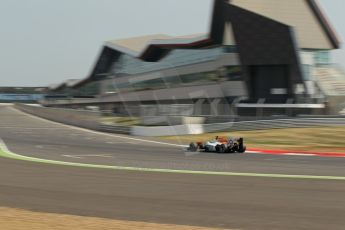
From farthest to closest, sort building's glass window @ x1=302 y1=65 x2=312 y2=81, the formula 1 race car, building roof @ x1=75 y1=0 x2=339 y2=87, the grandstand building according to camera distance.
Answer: building roof @ x1=75 y1=0 x2=339 y2=87 < building's glass window @ x1=302 y1=65 x2=312 y2=81 < the grandstand building < the formula 1 race car

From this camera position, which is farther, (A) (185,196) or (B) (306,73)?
(B) (306,73)

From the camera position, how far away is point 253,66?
6081 centimetres

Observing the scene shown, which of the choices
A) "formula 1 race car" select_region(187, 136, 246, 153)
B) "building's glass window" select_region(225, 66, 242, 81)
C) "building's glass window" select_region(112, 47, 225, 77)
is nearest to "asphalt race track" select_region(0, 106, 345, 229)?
"formula 1 race car" select_region(187, 136, 246, 153)

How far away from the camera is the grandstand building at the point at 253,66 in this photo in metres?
54.3

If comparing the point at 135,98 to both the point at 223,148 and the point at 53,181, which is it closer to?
the point at 223,148

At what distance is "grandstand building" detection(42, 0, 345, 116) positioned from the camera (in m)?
54.3

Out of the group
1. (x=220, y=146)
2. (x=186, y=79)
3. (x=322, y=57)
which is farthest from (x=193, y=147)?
(x=186, y=79)

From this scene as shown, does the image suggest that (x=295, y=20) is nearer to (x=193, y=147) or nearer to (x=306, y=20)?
(x=306, y=20)

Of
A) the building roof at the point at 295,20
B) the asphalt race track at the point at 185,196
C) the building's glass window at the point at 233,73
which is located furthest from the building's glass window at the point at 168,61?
the asphalt race track at the point at 185,196

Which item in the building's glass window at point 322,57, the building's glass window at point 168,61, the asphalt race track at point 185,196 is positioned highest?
the building's glass window at point 168,61

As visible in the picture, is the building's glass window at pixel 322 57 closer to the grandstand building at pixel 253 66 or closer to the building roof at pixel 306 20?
the grandstand building at pixel 253 66

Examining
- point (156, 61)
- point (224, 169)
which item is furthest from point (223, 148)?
point (156, 61)

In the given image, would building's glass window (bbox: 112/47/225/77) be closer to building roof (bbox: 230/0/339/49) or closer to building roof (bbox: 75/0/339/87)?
building roof (bbox: 75/0/339/87)

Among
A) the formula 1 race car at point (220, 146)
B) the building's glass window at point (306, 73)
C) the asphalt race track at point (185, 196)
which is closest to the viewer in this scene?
the asphalt race track at point (185, 196)
